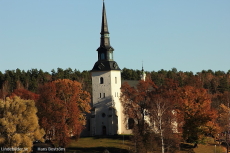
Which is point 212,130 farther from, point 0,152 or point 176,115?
point 0,152

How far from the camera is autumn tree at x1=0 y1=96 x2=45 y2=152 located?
52.7 m

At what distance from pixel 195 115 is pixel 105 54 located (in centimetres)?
1865

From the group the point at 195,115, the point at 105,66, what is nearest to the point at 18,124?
the point at 105,66

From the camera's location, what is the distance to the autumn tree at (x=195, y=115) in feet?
224

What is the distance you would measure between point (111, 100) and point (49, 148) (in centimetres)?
1737

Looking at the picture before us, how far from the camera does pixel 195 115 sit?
6931 cm

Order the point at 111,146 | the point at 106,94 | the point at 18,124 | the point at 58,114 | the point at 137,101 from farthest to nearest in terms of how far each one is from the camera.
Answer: the point at 106,94 → the point at 137,101 → the point at 111,146 → the point at 58,114 → the point at 18,124

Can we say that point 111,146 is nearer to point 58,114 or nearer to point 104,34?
point 58,114

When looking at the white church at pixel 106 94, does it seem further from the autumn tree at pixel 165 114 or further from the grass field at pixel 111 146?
the autumn tree at pixel 165 114

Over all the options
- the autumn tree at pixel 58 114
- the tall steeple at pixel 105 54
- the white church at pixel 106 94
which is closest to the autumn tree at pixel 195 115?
the white church at pixel 106 94

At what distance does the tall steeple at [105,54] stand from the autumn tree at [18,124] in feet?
72.1

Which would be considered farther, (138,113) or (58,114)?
(138,113)

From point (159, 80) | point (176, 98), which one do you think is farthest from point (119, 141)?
point (159, 80)

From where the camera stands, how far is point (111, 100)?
75812 mm
